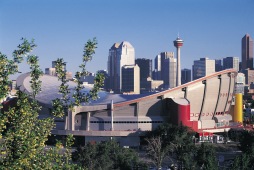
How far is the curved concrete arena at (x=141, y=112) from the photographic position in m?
57.7

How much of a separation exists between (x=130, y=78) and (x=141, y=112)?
447ft

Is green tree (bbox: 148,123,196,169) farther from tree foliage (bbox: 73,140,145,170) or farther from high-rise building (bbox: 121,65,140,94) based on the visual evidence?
high-rise building (bbox: 121,65,140,94)

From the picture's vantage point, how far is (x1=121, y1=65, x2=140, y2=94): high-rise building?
636 ft

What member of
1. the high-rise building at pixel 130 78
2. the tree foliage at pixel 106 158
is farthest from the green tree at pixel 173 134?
the high-rise building at pixel 130 78

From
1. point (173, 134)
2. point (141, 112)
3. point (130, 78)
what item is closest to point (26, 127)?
point (173, 134)

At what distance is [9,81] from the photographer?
364 inches

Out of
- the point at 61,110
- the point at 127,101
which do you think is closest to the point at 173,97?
the point at 127,101

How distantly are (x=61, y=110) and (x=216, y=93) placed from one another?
56.1 meters

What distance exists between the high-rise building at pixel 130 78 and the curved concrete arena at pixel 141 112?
422 ft

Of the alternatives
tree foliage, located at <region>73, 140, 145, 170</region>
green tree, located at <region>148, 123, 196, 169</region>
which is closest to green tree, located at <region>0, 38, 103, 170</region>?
tree foliage, located at <region>73, 140, 145, 170</region>

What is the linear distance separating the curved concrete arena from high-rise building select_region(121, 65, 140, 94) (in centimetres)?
12862

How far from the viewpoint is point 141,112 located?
60062 millimetres

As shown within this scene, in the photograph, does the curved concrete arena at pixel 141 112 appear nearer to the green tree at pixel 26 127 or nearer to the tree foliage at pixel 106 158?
the tree foliage at pixel 106 158

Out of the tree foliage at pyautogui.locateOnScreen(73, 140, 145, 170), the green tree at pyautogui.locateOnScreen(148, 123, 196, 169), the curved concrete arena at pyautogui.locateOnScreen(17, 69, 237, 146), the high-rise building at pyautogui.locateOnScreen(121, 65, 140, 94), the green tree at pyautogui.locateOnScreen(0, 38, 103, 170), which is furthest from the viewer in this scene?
the high-rise building at pyautogui.locateOnScreen(121, 65, 140, 94)
